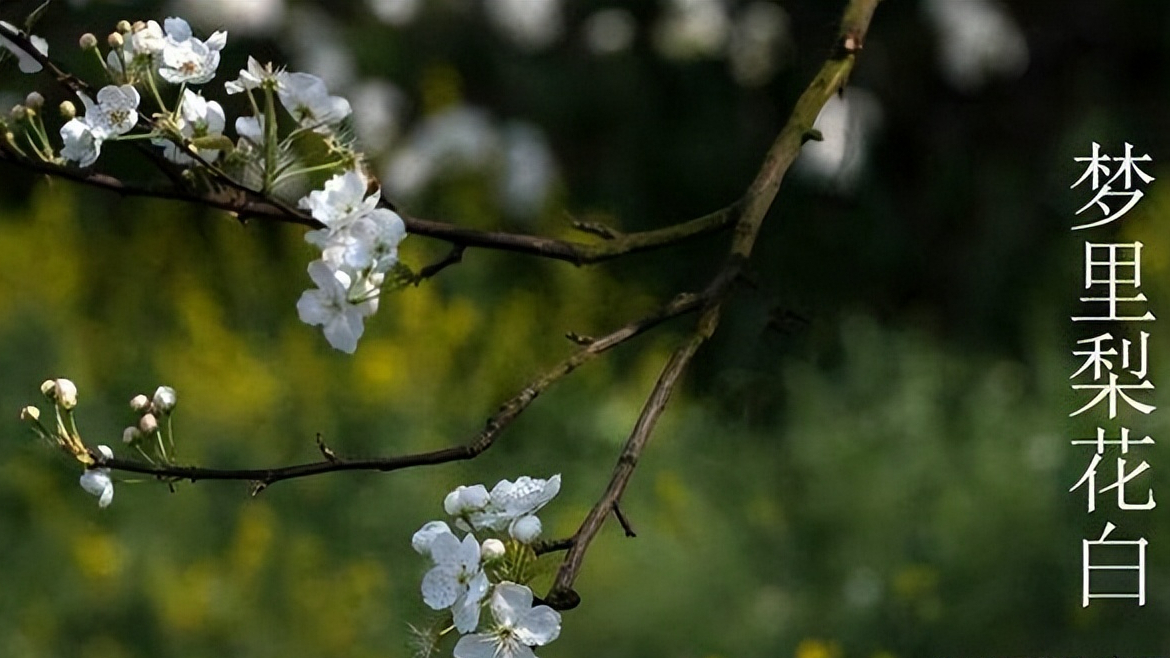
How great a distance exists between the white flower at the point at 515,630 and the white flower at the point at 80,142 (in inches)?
14.2

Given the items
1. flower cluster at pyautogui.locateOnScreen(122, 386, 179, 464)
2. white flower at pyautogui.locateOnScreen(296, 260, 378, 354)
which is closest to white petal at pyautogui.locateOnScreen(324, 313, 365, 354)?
white flower at pyautogui.locateOnScreen(296, 260, 378, 354)

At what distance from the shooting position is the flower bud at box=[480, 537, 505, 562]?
923 millimetres

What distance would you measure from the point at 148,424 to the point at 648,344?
7.63 ft

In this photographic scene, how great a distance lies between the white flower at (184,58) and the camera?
105cm

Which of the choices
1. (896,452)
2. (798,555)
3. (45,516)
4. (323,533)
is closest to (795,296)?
(896,452)

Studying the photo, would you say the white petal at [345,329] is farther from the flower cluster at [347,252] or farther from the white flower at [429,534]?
the white flower at [429,534]

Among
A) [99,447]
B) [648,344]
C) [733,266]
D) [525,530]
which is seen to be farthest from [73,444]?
[648,344]

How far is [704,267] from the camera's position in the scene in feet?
11.9

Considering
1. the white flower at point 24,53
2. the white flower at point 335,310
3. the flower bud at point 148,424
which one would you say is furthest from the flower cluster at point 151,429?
the white flower at point 24,53

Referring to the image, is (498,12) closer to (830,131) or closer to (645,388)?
(830,131)

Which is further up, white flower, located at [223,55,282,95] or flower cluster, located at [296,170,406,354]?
white flower, located at [223,55,282,95]

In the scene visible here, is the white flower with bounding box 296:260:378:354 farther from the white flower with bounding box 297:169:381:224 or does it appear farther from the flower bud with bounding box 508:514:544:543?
the flower bud with bounding box 508:514:544:543

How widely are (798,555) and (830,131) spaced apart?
5.62 feet

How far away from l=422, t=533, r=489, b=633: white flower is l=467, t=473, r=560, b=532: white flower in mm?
43
